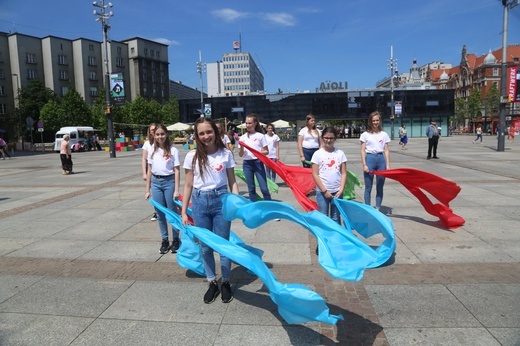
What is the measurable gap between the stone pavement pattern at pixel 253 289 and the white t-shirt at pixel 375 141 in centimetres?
138

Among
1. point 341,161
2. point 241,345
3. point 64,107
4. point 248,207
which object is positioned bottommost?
point 241,345

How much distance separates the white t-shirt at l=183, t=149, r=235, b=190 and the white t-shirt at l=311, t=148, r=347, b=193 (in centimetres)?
160

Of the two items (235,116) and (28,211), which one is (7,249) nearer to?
(28,211)

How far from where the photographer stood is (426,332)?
10.4ft

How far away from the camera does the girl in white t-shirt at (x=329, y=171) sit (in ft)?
16.1

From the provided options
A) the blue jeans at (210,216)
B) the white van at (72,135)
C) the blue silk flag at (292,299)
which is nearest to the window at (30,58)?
the white van at (72,135)

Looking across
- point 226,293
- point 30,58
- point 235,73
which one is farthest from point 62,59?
point 235,73

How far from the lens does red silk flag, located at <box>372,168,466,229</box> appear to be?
6273 mm

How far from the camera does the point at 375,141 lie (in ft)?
22.3

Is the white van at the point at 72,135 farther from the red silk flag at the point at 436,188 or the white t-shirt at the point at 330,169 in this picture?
the white t-shirt at the point at 330,169

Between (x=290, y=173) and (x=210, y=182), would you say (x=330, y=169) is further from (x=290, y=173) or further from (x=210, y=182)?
(x=290, y=173)

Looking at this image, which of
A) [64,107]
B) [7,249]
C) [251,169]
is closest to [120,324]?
[7,249]

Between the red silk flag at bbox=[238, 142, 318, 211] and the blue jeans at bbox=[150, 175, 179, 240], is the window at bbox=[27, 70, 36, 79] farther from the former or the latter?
the blue jeans at bbox=[150, 175, 179, 240]

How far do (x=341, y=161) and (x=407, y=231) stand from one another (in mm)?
2173
